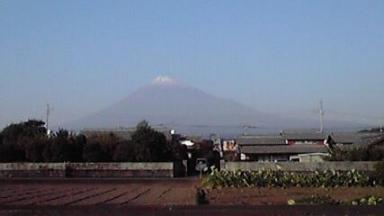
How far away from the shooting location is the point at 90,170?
177ft

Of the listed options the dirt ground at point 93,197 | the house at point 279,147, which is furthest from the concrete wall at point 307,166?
the house at point 279,147

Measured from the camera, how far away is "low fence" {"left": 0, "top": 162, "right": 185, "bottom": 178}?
52844 millimetres

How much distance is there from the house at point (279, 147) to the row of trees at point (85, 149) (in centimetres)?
1844

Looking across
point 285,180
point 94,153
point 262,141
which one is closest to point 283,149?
point 262,141

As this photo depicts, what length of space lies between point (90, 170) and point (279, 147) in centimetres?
3571

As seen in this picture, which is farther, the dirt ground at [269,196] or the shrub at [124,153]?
the shrub at [124,153]

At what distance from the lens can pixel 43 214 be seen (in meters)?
13.8

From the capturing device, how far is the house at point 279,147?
268ft

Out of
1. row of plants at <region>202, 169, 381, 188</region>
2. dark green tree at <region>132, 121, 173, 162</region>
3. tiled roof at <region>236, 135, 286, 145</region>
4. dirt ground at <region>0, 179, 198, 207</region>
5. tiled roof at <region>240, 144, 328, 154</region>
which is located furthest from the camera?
tiled roof at <region>236, 135, 286, 145</region>

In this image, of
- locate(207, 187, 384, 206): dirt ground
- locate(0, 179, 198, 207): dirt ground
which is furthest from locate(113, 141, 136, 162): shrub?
locate(207, 187, 384, 206): dirt ground

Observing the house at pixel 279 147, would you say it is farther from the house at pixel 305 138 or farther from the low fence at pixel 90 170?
the low fence at pixel 90 170

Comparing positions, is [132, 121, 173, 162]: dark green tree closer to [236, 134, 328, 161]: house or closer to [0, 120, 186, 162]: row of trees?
[0, 120, 186, 162]: row of trees

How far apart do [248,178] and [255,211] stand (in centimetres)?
2233

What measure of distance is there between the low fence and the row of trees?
7123 mm
